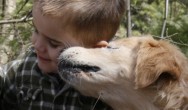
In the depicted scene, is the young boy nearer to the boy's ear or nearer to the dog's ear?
the boy's ear

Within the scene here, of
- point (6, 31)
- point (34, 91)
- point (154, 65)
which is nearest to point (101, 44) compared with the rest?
point (154, 65)

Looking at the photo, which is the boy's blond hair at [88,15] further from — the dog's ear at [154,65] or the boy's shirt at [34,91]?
the boy's shirt at [34,91]

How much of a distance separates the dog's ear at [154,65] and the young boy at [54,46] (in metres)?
0.24

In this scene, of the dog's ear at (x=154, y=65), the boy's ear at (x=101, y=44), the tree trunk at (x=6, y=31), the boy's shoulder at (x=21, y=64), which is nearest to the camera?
the dog's ear at (x=154, y=65)

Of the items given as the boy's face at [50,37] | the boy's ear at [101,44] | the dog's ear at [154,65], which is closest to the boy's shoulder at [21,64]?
the boy's face at [50,37]

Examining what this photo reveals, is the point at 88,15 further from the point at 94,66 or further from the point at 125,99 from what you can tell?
the point at 125,99

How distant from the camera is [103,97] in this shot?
116 inches

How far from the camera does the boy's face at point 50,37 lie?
2730mm

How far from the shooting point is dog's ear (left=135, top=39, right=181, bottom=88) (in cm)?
272

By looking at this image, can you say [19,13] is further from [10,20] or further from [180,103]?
[180,103]

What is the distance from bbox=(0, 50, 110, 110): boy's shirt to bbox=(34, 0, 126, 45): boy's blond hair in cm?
35

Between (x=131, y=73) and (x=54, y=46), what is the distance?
1.60 feet

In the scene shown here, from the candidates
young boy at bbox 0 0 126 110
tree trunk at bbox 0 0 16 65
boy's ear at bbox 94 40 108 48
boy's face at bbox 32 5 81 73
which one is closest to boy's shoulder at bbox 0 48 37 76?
young boy at bbox 0 0 126 110

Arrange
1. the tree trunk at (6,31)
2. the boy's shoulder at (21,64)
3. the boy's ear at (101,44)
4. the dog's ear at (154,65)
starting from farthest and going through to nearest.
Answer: the tree trunk at (6,31)
the boy's shoulder at (21,64)
the boy's ear at (101,44)
the dog's ear at (154,65)
